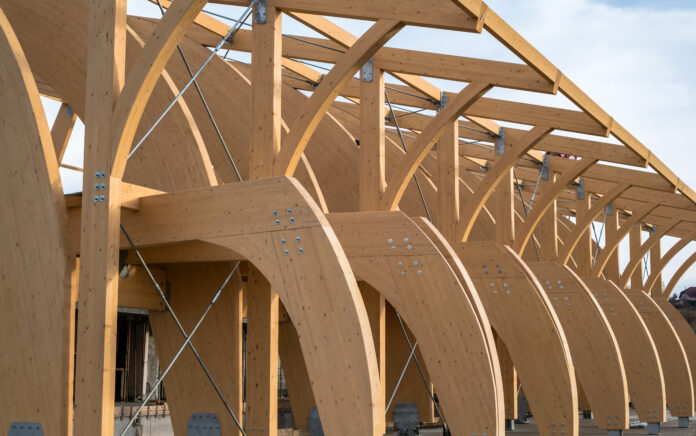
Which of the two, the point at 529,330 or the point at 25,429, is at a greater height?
the point at 529,330

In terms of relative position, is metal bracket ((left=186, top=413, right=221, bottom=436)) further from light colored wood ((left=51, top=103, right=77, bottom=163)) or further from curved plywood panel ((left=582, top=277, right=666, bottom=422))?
curved plywood panel ((left=582, top=277, right=666, bottom=422))

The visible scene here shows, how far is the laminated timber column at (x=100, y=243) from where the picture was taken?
710cm

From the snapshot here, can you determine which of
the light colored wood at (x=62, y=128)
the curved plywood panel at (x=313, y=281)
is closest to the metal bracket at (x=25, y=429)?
the curved plywood panel at (x=313, y=281)

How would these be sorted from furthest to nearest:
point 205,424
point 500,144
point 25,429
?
1. point 500,144
2. point 205,424
3. point 25,429

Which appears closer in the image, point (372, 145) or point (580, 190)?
point (372, 145)

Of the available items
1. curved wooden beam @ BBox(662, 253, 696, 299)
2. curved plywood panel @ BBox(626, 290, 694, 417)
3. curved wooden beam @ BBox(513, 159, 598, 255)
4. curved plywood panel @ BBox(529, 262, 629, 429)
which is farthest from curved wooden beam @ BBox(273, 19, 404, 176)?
curved wooden beam @ BBox(662, 253, 696, 299)

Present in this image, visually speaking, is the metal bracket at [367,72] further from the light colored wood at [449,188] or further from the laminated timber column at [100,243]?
the laminated timber column at [100,243]

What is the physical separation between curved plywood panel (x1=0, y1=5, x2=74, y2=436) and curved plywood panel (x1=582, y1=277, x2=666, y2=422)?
11287 millimetres

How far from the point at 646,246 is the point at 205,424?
13.9 metres

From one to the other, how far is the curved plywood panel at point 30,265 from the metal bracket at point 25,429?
42mm

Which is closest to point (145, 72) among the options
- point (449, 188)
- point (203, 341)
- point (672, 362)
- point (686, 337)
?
point (203, 341)

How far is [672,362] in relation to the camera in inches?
749

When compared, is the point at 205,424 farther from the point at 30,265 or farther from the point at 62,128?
the point at 62,128

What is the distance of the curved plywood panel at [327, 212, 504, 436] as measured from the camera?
30.5 feet
